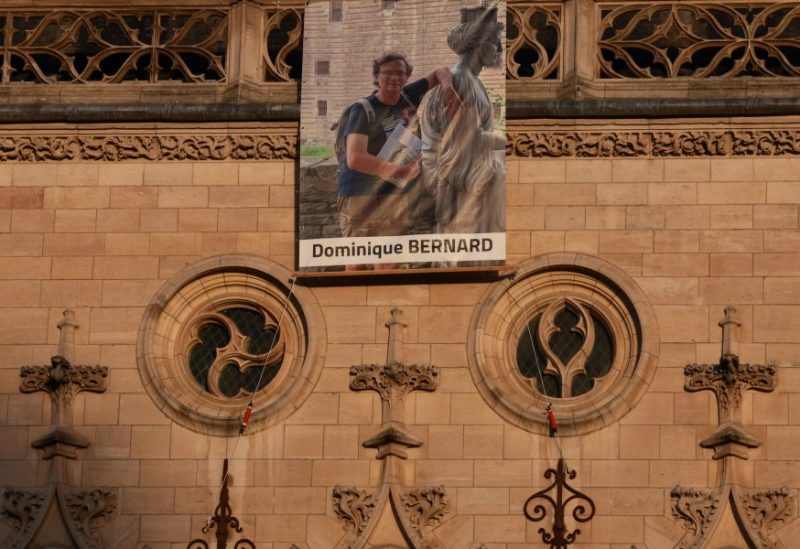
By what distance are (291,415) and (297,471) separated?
20.6 inches

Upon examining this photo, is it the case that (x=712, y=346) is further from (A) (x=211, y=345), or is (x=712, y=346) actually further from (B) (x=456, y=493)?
(A) (x=211, y=345)

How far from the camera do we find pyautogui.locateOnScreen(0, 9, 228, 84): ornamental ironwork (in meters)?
25.2

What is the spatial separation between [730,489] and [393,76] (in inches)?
191

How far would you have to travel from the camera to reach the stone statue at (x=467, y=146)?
23.9 metres

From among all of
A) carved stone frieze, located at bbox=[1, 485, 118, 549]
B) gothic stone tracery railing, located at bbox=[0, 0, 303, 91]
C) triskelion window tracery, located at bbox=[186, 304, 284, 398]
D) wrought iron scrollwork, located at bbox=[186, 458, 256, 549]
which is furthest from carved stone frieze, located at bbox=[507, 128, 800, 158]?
carved stone frieze, located at bbox=[1, 485, 118, 549]

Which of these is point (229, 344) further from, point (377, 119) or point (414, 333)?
point (377, 119)

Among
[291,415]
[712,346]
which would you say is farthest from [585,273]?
[291,415]

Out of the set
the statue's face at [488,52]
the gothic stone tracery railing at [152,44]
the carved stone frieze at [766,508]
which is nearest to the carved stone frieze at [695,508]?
the carved stone frieze at [766,508]

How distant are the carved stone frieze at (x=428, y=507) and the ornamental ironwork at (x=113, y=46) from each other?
451 centimetres

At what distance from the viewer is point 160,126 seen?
2477cm

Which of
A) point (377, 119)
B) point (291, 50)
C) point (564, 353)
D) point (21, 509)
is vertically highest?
point (291, 50)

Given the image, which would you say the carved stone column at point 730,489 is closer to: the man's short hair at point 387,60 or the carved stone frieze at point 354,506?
the carved stone frieze at point 354,506

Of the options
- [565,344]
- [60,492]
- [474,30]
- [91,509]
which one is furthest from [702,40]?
[60,492]

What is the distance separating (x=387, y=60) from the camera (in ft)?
80.5
